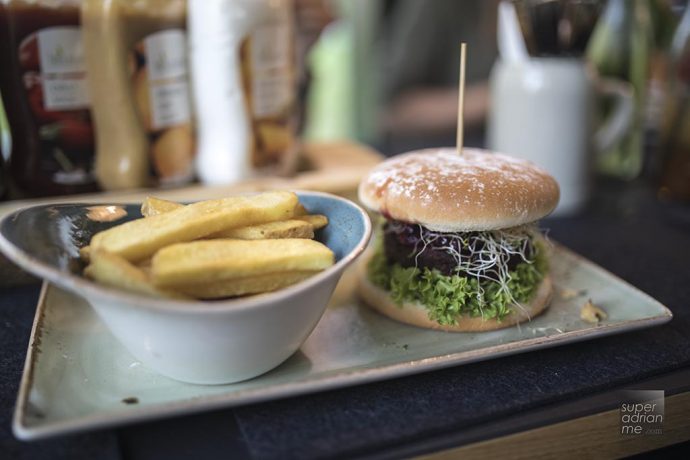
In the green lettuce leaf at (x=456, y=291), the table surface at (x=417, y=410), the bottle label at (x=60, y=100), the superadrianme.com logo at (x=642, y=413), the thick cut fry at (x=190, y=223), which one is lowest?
the superadrianme.com logo at (x=642, y=413)

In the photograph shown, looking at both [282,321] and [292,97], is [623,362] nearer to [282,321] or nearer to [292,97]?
[282,321]

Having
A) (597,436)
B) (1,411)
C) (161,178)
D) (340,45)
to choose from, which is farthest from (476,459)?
(340,45)

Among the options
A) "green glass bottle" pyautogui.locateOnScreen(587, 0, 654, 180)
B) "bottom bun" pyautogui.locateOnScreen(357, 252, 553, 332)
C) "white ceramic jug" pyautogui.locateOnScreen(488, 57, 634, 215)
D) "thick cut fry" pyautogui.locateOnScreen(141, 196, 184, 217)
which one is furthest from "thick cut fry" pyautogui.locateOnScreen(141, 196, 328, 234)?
"green glass bottle" pyautogui.locateOnScreen(587, 0, 654, 180)

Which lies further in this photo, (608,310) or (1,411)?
(608,310)

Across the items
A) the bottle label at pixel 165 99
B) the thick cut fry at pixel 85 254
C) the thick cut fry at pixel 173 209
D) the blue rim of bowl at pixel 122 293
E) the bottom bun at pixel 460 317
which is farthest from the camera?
the bottle label at pixel 165 99

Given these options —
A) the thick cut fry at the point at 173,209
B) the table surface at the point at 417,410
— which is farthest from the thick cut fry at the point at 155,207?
the table surface at the point at 417,410

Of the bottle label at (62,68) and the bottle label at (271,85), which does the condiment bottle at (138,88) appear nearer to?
the bottle label at (62,68)

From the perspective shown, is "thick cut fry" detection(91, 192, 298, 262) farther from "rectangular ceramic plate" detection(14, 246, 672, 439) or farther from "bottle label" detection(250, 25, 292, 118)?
"bottle label" detection(250, 25, 292, 118)
